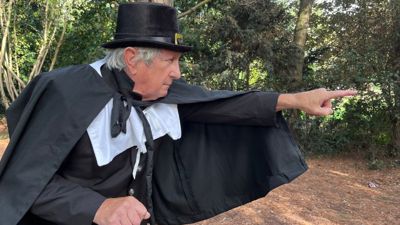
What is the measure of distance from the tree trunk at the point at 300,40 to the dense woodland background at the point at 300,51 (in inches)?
0.9

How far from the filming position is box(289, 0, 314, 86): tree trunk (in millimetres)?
10383

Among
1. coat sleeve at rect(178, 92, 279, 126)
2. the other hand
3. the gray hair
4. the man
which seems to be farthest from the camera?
coat sleeve at rect(178, 92, 279, 126)

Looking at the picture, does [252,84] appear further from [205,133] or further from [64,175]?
[64,175]

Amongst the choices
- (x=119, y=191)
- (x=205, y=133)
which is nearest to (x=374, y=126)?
(x=205, y=133)

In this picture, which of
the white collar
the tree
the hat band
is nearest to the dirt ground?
the white collar

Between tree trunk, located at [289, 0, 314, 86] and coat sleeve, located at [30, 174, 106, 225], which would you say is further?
tree trunk, located at [289, 0, 314, 86]

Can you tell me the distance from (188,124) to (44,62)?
11.3 m

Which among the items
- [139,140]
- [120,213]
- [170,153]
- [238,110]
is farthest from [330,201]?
[120,213]

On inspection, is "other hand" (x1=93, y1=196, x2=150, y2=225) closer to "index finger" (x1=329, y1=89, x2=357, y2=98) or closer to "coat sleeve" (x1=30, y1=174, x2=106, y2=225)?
"coat sleeve" (x1=30, y1=174, x2=106, y2=225)

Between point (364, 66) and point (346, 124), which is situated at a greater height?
point (364, 66)

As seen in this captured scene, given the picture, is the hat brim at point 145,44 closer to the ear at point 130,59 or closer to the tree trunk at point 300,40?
the ear at point 130,59

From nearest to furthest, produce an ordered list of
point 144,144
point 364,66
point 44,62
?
point 144,144
point 364,66
point 44,62

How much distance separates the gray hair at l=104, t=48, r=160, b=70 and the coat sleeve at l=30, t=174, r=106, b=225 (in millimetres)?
620

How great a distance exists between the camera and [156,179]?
2807mm
